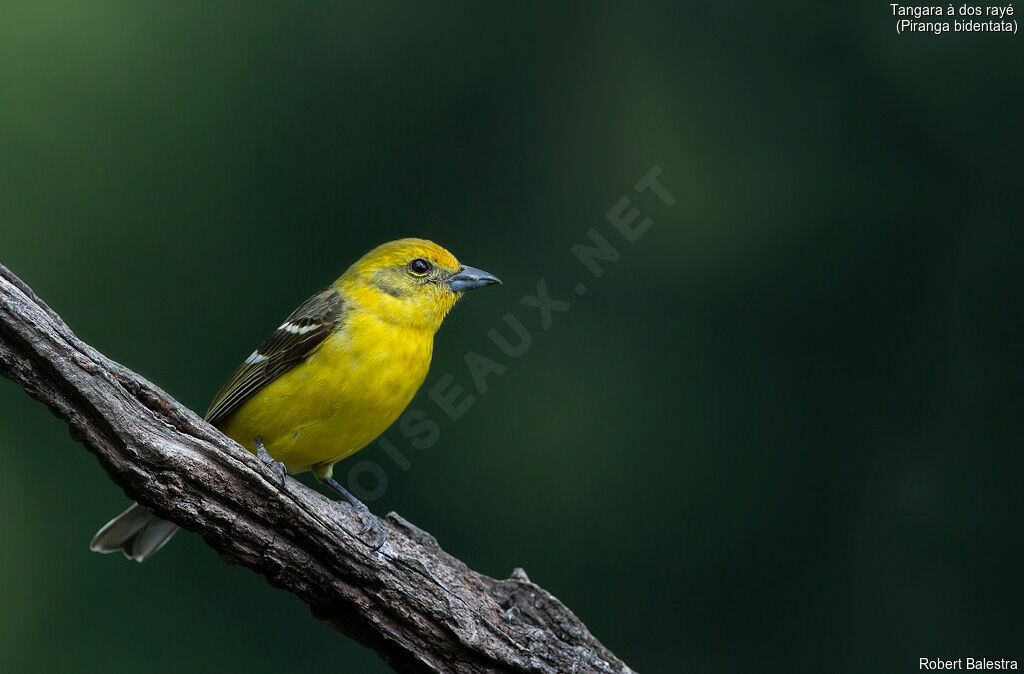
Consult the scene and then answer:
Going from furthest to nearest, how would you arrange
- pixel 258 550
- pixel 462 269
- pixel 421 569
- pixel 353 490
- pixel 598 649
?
1. pixel 462 269
2. pixel 353 490
3. pixel 598 649
4. pixel 421 569
5. pixel 258 550

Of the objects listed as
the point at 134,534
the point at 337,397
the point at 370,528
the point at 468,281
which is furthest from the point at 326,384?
the point at 134,534

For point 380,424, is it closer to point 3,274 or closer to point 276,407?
point 276,407

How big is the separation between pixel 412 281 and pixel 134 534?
6.03 ft

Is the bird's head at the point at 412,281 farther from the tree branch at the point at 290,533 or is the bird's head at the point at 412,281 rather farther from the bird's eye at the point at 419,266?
the tree branch at the point at 290,533

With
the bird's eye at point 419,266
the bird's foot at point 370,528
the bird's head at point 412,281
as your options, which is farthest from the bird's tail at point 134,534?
the bird's eye at point 419,266

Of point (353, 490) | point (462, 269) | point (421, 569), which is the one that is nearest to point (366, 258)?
point (462, 269)

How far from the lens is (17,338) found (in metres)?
3.38

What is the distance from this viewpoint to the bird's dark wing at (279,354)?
188 inches

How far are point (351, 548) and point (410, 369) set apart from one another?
108 cm

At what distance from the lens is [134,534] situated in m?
4.68

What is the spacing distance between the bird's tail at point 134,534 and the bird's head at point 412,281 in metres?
1.44

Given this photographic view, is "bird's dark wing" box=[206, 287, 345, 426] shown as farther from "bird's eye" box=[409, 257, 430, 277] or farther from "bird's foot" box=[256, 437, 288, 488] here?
"bird's eye" box=[409, 257, 430, 277]

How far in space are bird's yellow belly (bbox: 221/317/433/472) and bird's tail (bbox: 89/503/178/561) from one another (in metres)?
0.55

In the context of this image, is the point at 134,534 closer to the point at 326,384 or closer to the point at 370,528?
the point at 326,384
